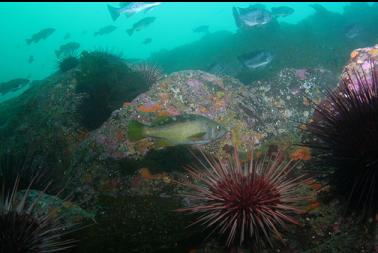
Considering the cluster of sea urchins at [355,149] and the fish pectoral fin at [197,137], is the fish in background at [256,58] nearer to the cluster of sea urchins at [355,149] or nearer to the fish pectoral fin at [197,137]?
the fish pectoral fin at [197,137]

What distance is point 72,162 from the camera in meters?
7.03

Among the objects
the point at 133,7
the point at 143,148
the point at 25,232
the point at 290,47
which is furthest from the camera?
the point at 290,47

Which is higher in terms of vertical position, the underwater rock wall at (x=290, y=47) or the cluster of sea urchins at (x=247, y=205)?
the cluster of sea urchins at (x=247, y=205)

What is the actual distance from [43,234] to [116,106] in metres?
4.26

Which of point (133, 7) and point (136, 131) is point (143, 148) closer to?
point (136, 131)

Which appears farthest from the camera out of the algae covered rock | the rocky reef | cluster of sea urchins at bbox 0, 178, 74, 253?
the algae covered rock

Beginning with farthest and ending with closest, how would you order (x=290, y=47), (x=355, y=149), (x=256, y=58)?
(x=290, y=47) < (x=256, y=58) < (x=355, y=149)

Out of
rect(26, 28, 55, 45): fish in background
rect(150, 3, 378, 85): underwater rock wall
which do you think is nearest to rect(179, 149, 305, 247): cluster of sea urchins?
rect(150, 3, 378, 85): underwater rock wall

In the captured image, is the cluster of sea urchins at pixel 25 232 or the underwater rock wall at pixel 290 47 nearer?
the cluster of sea urchins at pixel 25 232

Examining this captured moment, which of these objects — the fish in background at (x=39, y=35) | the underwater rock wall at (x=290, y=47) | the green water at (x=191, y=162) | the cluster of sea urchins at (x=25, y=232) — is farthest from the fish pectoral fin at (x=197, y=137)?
the fish in background at (x=39, y=35)

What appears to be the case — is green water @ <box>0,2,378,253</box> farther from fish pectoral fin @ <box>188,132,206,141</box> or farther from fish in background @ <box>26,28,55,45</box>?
fish in background @ <box>26,28,55,45</box>

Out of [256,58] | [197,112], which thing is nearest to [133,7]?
[256,58]

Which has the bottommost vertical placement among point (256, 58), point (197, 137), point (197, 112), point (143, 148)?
point (256, 58)

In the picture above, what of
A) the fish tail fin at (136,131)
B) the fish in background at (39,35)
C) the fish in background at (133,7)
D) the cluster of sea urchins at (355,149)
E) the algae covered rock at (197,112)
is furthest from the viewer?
the fish in background at (39,35)
